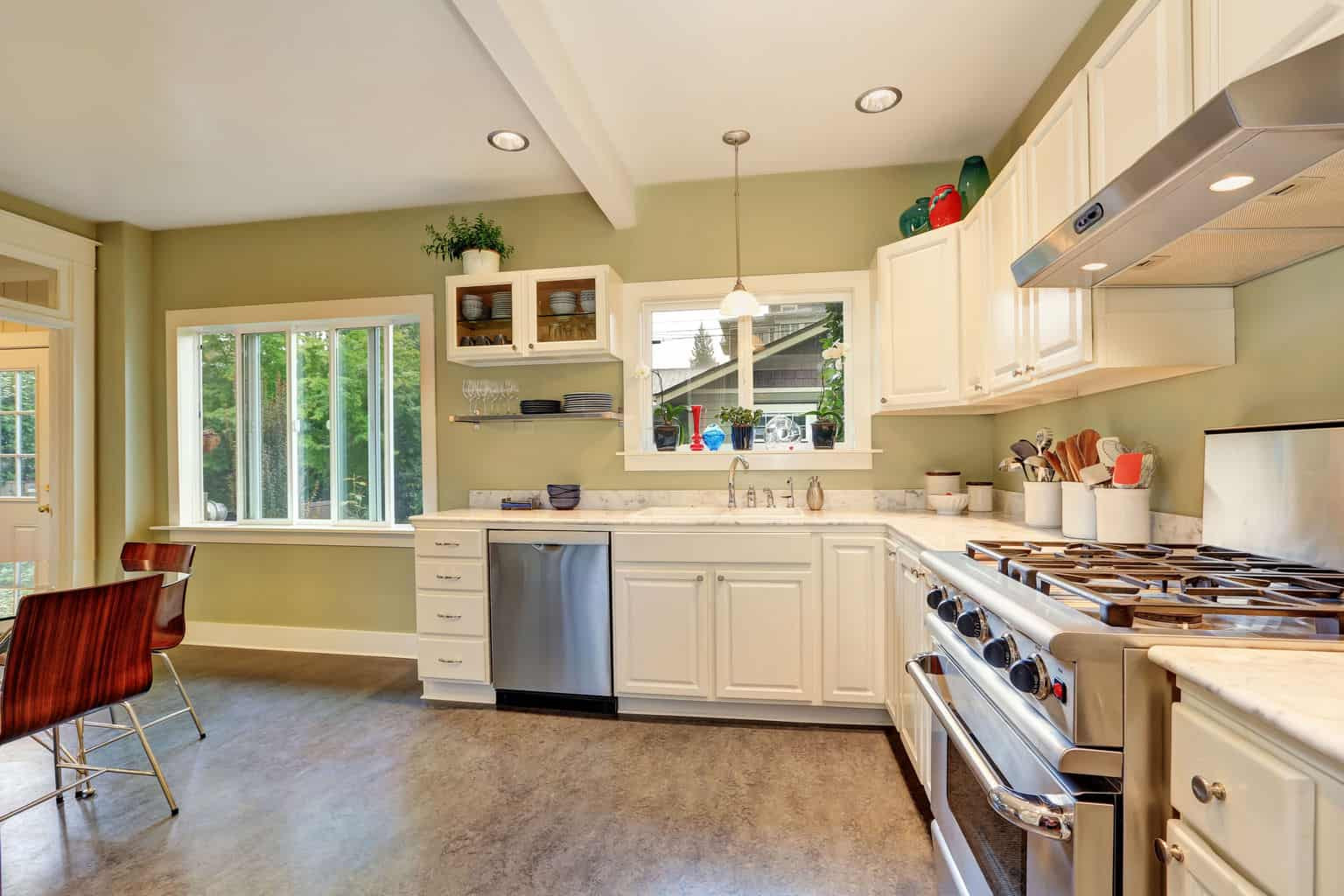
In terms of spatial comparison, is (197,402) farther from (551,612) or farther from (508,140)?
(551,612)

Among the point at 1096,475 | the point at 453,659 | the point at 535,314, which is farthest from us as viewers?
the point at 535,314

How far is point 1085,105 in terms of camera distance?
168cm

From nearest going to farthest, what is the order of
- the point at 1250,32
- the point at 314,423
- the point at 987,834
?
the point at 1250,32
the point at 987,834
the point at 314,423

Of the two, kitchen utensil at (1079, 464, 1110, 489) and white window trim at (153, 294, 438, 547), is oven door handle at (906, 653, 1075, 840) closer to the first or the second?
kitchen utensil at (1079, 464, 1110, 489)

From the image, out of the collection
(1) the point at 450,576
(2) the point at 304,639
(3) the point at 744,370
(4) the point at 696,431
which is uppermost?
(3) the point at 744,370

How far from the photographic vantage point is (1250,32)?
1121mm

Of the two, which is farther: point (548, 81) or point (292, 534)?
point (292, 534)

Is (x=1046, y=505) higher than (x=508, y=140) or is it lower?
lower

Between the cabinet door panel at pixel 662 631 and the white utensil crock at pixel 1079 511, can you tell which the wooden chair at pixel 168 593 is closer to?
the cabinet door panel at pixel 662 631

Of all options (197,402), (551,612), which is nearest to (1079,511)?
(551,612)

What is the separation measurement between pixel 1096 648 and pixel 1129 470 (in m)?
1.21

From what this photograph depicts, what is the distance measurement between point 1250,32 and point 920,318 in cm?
175

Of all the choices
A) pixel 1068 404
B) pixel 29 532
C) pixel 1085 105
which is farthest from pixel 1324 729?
pixel 29 532

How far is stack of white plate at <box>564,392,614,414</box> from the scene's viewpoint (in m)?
3.42
